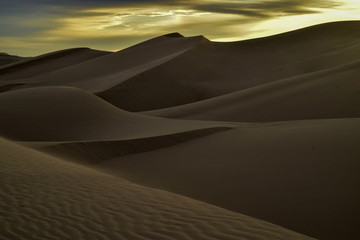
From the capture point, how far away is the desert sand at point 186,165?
4414mm

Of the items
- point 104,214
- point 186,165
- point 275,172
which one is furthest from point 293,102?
point 104,214

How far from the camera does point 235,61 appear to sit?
31922 mm

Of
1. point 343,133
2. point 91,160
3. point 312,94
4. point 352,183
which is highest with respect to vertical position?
point 312,94

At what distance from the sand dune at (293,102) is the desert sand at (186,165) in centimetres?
5

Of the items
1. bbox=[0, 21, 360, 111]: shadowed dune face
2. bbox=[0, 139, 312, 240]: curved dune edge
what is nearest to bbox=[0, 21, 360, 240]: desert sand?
bbox=[0, 139, 312, 240]: curved dune edge

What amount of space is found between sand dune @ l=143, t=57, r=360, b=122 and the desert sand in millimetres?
55

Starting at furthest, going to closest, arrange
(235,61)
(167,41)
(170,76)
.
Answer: (167,41) < (235,61) < (170,76)

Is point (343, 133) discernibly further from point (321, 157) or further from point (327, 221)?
point (327, 221)

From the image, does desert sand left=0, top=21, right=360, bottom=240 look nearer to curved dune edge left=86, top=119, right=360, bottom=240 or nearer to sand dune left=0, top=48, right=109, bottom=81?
curved dune edge left=86, top=119, right=360, bottom=240

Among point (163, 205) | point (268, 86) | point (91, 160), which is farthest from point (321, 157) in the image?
point (268, 86)

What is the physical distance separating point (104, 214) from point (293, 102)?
11.6 m

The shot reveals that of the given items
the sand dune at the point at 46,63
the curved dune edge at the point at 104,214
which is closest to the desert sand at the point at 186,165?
the curved dune edge at the point at 104,214

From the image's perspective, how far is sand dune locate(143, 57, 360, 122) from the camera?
13.9m

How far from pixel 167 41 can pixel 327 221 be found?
111 ft
